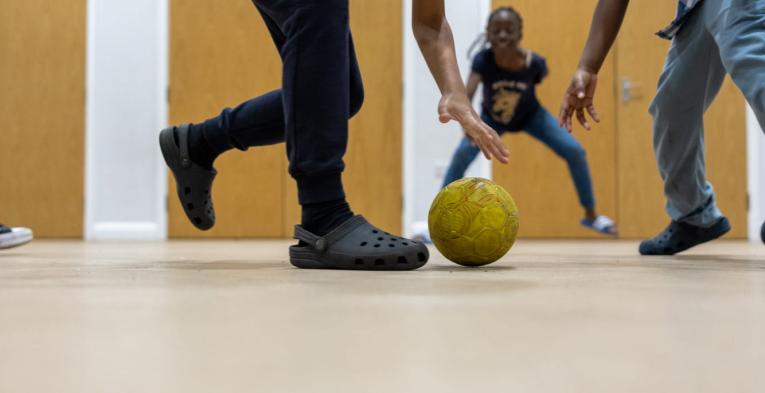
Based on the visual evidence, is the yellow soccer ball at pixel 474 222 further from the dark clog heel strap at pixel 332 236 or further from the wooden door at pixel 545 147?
the wooden door at pixel 545 147

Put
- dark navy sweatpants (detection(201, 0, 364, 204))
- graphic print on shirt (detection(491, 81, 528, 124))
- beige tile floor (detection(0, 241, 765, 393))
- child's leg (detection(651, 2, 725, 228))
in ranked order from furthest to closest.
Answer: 1. graphic print on shirt (detection(491, 81, 528, 124))
2. child's leg (detection(651, 2, 725, 228))
3. dark navy sweatpants (detection(201, 0, 364, 204))
4. beige tile floor (detection(0, 241, 765, 393))

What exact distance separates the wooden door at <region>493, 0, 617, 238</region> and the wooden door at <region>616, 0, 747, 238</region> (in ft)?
0.28

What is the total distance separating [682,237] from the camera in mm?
2297

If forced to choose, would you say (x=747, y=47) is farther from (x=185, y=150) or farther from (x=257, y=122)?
(x=185, y=150)

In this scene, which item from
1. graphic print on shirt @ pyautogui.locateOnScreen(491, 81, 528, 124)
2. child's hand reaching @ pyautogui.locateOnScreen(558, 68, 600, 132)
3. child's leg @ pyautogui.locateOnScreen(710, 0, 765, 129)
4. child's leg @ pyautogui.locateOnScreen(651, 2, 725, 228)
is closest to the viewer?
child's leg @ pyautogui.locateOnScreen(710, 0, 765, 129)

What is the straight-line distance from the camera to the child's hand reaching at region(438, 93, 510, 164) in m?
1.38

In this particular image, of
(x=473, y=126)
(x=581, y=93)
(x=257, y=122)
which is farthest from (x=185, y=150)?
(x=581, y=93)

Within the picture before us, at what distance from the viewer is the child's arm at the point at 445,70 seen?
1.42m

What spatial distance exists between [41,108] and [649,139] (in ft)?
14.0

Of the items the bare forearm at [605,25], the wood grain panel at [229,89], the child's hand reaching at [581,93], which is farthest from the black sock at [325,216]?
the wood grain panel at [229,89]

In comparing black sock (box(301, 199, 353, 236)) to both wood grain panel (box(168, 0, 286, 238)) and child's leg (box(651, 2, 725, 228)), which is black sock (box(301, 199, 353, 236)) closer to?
child's leg (box(651, 2, 725, 228))

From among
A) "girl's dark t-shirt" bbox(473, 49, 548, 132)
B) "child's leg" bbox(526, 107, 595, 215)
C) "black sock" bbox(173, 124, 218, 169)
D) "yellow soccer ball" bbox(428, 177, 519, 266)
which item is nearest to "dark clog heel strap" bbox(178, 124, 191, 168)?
"black sock" bbox(173, 124, 218, 169)

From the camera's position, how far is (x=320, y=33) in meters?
1.50

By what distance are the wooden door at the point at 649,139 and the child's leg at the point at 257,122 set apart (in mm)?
3700
